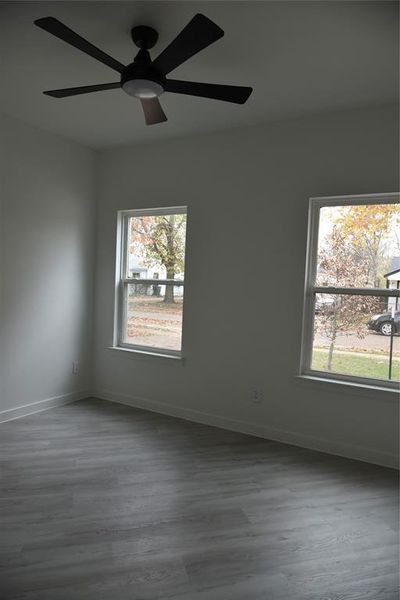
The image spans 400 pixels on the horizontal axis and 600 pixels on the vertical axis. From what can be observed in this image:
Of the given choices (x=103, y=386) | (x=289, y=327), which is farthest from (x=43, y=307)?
(x=289, y=327)

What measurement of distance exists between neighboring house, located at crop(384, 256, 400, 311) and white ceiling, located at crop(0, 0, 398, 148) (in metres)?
1.18

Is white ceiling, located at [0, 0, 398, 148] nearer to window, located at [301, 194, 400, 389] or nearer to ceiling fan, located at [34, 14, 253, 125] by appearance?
ceiling fan, located at [34, 14, 253, 125]

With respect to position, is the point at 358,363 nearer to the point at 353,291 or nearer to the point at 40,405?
the point at 353,291

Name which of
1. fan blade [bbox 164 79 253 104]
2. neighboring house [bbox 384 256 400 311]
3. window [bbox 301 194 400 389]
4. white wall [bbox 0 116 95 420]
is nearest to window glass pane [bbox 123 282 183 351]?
white wall [bbox 0 116 95 420]

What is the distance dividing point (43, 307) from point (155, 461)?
190cm

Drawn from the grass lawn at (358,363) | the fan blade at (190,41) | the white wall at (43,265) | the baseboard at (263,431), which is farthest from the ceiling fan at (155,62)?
the baseboard at (263,431)

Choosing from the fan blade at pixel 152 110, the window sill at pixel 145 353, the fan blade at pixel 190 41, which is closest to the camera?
the fan blade at pixel 190 41

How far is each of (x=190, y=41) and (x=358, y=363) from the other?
8.37ft

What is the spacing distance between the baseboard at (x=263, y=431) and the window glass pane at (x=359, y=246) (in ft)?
4.23

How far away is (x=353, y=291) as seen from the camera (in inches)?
120

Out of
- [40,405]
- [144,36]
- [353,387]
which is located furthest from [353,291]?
[40,405]

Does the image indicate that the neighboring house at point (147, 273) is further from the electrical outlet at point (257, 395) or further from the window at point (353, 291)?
the window at point (353, 291)

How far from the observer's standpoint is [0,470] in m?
2.64

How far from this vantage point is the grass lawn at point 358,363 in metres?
3.00
